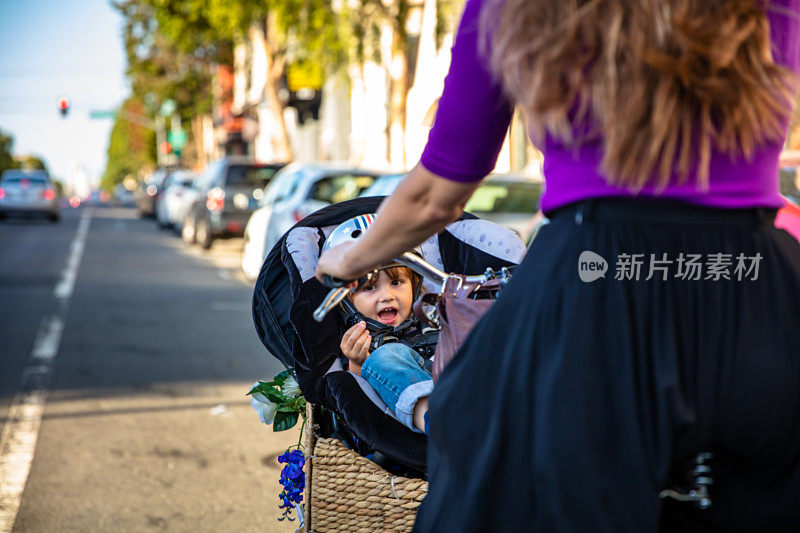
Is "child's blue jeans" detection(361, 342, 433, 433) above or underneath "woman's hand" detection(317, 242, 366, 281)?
underneath

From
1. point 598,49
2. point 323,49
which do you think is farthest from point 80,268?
point 598,49

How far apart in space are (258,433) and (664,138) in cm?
468

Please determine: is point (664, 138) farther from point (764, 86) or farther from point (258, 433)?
point (258, 433)

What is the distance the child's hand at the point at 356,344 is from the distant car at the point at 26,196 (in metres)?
28.0

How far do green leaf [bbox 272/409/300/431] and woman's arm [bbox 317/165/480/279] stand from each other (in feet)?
4.59

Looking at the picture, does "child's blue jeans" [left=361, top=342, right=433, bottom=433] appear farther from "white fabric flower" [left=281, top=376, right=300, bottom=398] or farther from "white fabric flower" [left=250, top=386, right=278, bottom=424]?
"white fabric flower" [left=250, top=386, right=278, bottom=424]

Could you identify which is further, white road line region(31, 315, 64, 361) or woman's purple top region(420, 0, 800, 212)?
white road line region(31, 315, 64, 361)

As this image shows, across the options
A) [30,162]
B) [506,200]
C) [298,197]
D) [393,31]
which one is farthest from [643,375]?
[30,162]

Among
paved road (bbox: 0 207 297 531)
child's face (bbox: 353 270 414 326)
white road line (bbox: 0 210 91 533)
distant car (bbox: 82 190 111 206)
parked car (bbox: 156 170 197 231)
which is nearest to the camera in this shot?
child's face (bbox: 353 270 414 326)

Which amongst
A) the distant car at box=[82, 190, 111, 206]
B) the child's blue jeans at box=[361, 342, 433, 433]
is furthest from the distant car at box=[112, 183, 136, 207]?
the child's blue jeans at box=[361, 342, 433, 433]

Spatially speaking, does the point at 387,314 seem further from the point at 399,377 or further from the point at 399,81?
the point at 399,81

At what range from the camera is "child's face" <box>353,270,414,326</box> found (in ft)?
10.5

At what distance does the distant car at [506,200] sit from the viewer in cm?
959

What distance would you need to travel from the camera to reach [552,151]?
1.51 m
